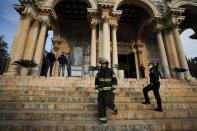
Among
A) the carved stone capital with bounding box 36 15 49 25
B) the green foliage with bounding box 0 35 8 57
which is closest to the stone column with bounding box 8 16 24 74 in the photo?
the carved stone capital with bounding box 36 15 49 25

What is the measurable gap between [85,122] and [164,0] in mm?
14073

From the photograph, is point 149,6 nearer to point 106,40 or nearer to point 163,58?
point 163,58

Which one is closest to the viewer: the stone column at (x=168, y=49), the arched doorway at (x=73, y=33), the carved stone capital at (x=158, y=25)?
the stone column at (x=168, y=49)

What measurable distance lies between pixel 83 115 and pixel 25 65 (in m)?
6.98

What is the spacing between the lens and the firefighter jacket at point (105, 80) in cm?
483

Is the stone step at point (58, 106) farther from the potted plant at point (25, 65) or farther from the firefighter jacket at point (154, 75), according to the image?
the potted plant at point (25, 65)

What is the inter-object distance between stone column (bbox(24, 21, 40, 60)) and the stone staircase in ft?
11.6

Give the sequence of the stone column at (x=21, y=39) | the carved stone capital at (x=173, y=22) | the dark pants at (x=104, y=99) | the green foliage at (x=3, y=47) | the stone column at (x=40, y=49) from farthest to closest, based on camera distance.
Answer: the green foliage at (x=3, y=47)
the carved stone capital at (x=173, y=22)
the stone column at (x=40, y=49)
the stone column at (x=21, y=39)
the dark pants at (x=104, y=99)

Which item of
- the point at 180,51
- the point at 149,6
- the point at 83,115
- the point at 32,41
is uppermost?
the point at 149,6

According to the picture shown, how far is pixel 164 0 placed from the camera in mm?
14820

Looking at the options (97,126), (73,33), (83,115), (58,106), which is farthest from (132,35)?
(97,126)

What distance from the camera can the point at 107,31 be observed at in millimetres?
12375

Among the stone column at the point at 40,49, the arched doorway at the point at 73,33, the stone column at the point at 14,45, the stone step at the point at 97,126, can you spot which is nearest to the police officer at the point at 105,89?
the stone step at the point at 97,126

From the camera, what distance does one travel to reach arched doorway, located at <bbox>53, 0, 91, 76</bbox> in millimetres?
15906
